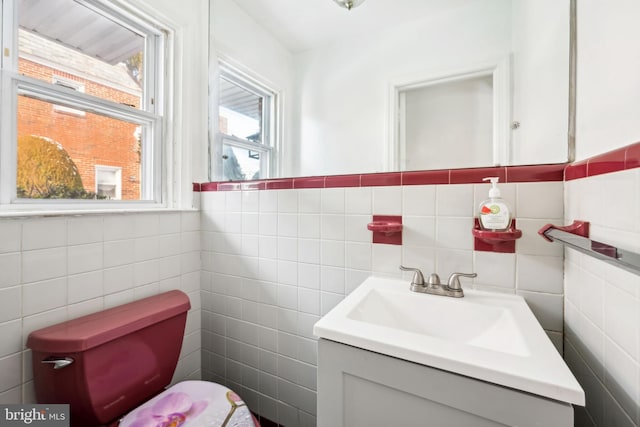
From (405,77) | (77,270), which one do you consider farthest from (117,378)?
(405,77)

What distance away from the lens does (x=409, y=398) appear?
518 millimetres

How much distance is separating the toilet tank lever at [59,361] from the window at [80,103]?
1.84 feet

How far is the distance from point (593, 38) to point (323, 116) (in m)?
0.90

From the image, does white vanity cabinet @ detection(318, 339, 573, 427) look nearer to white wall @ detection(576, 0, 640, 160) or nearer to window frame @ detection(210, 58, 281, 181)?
white wall @ detection(576, 0, 640, 160)

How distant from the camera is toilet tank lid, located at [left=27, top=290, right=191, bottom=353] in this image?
0.81m

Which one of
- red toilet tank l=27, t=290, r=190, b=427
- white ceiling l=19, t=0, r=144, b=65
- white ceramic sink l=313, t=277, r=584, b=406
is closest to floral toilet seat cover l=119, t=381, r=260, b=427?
red toilet tank l=27, t=290, r=190, b=427

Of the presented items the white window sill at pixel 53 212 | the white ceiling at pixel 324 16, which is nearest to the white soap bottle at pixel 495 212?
the white ceiling at pixel 324 16

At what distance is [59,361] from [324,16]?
65.5 inches

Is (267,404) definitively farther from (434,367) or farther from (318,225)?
(434,367)

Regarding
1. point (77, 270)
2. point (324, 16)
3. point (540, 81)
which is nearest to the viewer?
point (540, 81)

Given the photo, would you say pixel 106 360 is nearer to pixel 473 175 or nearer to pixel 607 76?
pixel 473 175

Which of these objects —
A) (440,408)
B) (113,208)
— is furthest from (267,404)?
(113,208)

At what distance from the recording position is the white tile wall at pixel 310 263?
0.81 metres

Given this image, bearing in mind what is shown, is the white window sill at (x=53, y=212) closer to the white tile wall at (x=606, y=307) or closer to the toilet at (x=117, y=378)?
the toilet at (x=117, y=378)
